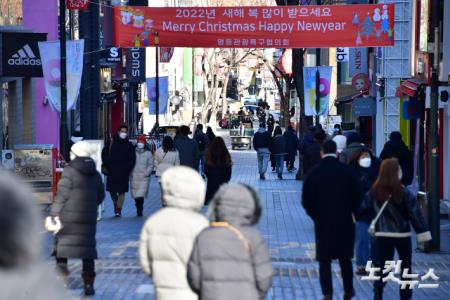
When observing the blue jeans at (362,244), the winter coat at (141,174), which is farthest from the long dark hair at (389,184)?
the winter coat at (141,174)

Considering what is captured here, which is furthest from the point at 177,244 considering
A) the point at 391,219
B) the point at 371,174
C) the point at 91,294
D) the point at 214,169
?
the point at 214,169

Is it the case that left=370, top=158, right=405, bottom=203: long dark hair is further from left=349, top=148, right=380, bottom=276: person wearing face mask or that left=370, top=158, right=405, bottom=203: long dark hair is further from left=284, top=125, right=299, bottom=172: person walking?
left=284, top=125, right=299, bottom=172: person walking

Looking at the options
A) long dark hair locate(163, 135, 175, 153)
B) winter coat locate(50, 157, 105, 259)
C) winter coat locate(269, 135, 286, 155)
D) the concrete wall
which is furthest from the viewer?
winter coat locate(269, 135, 286, 155)

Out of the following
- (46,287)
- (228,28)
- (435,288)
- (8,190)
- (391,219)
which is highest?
(228,28)

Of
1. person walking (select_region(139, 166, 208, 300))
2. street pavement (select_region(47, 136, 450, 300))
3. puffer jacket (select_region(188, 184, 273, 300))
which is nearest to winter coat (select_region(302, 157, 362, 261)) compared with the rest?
street pavement (select_region(47, 136, 450, 300))

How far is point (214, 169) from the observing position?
2128cm

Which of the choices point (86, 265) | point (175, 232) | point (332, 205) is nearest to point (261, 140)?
point (86, 265)

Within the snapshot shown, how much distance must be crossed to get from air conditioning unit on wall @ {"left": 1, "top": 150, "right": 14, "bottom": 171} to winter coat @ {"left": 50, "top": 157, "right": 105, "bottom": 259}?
1125 centimetres

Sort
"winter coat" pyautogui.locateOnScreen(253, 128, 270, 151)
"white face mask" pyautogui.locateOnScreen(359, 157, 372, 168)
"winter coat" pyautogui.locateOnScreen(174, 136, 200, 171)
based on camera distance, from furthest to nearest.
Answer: "winter coat" pyautogui.locateOnScreen(253, 128, 270, 151), "winter coat" pyautogui.locateOnScreen(174, 136, 200, 171), "white face mask" pyautogui.locateOnScreen(359, 157, 372, 168)

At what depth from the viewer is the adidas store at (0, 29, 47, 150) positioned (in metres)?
26.4

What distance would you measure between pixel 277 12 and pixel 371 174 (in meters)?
12.8

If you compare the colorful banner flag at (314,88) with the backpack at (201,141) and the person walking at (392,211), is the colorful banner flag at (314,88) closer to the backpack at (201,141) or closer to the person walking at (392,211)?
the backpack at (201,141)

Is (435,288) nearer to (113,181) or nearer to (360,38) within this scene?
(113,181)

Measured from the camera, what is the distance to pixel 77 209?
11.6 metres
